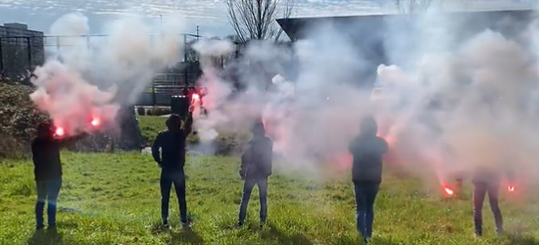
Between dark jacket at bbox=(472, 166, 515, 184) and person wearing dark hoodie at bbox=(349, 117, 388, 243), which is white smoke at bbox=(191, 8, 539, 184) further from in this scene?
person wearing dark hoodie at bbox=(349, 117, 388, 243)

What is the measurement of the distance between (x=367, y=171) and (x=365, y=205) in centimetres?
57

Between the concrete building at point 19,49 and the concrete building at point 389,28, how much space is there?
→ 856 centimetres

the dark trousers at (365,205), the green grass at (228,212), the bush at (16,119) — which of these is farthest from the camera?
the bush at (16,119)

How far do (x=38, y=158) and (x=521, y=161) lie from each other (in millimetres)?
8912

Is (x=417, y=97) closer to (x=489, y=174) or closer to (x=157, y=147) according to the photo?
(x=489, y=174)

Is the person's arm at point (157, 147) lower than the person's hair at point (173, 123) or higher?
lower

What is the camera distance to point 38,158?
915cm

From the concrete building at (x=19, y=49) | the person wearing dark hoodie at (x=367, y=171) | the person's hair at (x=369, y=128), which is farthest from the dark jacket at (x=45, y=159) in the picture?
the concrete building at (x=19, y=49)

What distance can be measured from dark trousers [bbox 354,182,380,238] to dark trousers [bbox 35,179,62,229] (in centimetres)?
500

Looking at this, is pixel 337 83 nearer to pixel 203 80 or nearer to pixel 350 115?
pixel 350 115

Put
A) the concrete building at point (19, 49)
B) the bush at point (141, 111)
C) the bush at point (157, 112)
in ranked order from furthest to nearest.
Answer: the bush at point (141, 111)
the bush at point (157, 112)
the concrete building at point (19, 49)

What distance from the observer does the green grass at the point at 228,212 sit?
8477mm

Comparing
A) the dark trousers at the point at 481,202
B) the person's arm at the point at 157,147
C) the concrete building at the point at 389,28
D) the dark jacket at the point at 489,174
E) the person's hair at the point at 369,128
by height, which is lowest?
the dark trousers at the point at 481,202

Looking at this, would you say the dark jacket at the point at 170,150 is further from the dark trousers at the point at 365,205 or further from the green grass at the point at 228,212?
the dark trousers at the point at 365,205
